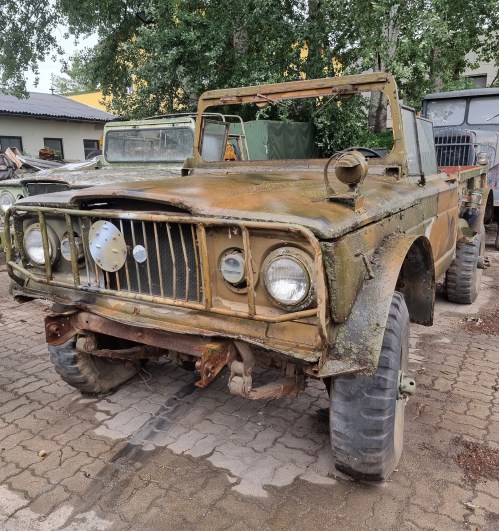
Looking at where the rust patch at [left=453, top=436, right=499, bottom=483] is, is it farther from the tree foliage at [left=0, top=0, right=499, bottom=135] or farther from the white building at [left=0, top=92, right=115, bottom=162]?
the white building at [left=0, top=92, right=115, bottom=162]

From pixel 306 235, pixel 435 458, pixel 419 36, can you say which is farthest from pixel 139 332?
pixel 419 36

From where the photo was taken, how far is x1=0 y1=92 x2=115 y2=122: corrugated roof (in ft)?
56.5

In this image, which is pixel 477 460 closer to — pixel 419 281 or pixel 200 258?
pixel 419 281

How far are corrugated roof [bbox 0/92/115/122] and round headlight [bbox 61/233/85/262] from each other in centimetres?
1601

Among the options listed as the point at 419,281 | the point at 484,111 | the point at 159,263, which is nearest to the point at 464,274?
the point at 419,281

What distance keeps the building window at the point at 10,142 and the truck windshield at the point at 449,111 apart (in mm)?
13907

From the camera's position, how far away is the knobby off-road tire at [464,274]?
4969 mm

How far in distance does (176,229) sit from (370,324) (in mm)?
946

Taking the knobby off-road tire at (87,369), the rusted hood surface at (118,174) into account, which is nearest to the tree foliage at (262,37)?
the rusted hood surface at (118,174)

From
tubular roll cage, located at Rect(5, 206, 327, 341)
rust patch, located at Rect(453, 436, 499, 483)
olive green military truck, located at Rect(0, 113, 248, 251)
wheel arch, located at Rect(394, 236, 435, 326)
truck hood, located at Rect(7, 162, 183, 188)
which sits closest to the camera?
tubular roll cage, located at Rect(5, 206, 327, 341)

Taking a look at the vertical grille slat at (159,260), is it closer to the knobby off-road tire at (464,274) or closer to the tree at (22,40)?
the knobby off-road tire at (464,274)

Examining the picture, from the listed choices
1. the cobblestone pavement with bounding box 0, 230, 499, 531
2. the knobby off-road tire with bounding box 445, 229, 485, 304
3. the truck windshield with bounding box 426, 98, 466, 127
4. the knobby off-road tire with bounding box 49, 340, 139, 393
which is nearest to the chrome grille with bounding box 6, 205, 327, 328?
the knobby off-road tire with bounding box 49, 340, 139, 393

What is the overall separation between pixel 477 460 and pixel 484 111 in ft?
24.7

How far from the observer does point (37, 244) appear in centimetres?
271
